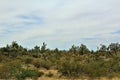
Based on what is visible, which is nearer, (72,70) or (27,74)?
(27,74)

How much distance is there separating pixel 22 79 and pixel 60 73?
5.56 m

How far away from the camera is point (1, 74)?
25781mm

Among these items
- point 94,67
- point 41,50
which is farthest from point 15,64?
point 41,50

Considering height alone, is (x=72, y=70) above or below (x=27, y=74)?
above

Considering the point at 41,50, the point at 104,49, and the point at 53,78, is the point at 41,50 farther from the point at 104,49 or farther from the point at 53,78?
the point at 53,78

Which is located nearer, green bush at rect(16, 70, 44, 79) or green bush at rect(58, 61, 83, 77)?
green bush at rect(16, 70, 44, 79)

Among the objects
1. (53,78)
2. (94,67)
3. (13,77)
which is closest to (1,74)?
(13,77)

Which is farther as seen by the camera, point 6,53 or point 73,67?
point 6,53

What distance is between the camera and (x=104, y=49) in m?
51.8

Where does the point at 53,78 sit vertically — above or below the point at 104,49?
below

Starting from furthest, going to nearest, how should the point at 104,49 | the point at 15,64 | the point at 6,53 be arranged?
the point at 104,49 → the point at 6,53 → the point at 15,64

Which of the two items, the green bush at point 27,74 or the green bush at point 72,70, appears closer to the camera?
the green bush at point 27,74

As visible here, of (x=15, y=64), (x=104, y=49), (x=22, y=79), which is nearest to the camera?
(x=22, y=79)

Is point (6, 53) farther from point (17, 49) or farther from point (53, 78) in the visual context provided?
point (53, 78)
